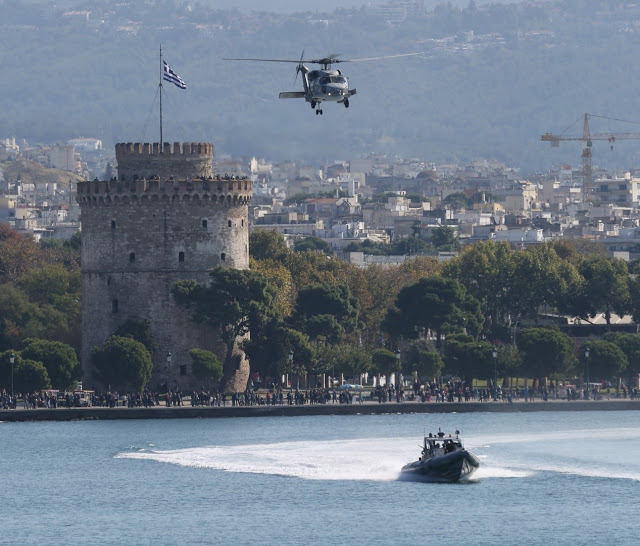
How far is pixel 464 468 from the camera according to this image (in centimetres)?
7856

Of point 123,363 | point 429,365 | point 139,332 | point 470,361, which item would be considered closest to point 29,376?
point 123,363

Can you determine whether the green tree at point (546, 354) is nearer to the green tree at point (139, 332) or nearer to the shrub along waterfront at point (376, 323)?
the shrub along waterfront at point (376, 323)

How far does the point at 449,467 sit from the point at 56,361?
3381 centimetres

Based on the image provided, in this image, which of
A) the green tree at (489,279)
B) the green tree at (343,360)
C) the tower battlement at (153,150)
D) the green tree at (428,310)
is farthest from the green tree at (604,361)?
the tower battlement at (153,150)

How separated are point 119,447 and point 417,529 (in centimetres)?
2490

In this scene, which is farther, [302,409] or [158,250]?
[158,250]

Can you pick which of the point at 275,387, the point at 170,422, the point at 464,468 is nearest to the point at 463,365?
the point at 275,387

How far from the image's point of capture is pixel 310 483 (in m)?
79.9

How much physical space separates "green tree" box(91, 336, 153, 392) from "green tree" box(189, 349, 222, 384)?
7.94 feet

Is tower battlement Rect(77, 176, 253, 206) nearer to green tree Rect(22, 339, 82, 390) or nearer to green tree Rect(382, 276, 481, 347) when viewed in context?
green tree Rect(22, 339, 82, 390)

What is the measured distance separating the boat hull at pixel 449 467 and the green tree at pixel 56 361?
31919mm

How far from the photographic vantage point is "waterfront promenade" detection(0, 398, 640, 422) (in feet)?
333

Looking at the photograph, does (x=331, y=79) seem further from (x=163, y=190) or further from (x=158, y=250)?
(x=158, y=250)

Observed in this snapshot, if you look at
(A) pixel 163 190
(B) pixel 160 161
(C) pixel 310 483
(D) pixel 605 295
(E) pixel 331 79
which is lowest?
(C) pixel 310 483
